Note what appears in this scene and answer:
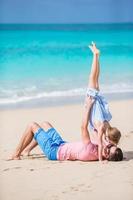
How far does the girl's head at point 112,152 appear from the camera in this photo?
2.50 m

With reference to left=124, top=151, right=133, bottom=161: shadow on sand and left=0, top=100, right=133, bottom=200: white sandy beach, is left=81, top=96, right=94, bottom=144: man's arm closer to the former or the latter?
left=0, top=100, right=133, bottom=200: white sandy beach

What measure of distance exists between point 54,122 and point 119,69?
358 millimetres

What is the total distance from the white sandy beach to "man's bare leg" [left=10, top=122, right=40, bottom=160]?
21mm

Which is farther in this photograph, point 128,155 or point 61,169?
point 128,155

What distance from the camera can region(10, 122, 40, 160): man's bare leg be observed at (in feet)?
8.14

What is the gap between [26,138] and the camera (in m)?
2.49

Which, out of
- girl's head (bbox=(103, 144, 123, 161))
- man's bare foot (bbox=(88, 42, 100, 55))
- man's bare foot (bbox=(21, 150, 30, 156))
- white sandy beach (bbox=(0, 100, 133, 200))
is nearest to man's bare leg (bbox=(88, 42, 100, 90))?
man's bare foot (bbox=(88, 42, 100, 55))

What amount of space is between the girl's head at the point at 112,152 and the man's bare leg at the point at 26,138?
31 cm

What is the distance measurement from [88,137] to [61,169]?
0.59 feet

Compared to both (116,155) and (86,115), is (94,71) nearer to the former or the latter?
(86,115)

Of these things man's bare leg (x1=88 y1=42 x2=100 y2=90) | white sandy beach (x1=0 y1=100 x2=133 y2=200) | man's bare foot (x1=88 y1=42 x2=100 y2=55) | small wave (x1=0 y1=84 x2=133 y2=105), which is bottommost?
white sandy beach (x1=0 y1=100 x2=133 y2=200)

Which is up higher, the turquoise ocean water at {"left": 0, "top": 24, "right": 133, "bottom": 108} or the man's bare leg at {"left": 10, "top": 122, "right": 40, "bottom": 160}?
the turquoise ocean water at {"left": 0, "top": 24, "right": 133, "bottom": 108}

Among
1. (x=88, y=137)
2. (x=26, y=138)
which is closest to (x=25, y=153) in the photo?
(x=26, y=138)

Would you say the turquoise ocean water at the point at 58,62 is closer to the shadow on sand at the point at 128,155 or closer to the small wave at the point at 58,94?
the small wave at the point at 58,94
